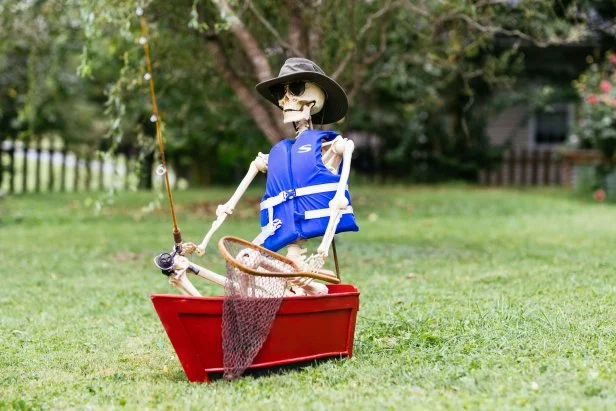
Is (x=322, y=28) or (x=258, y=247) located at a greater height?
(x=322, y=28)

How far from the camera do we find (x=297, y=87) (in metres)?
6.17

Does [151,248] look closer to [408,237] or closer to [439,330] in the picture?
[408,237]

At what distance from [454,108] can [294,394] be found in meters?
19.4

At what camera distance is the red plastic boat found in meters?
5.05

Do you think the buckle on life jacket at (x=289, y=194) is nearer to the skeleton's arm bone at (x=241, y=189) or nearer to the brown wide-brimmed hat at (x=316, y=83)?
the skeleton's arm bone at (x=241, y=189)

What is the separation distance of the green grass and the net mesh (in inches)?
5.9

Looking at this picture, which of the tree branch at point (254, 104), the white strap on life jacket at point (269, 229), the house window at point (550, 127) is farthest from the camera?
the house window at point (550, 127)

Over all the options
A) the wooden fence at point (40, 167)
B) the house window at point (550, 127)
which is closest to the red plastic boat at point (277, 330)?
the wooden fence at point (40, 167)

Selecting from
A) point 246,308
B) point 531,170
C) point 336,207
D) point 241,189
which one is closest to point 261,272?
point 246,308

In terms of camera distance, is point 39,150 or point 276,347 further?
point 39,150

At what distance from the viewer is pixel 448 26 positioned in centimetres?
1243

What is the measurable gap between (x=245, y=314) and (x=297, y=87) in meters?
1.68

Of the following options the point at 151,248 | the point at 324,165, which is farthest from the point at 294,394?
the point at 151,248

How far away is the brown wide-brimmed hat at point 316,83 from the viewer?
599cm
